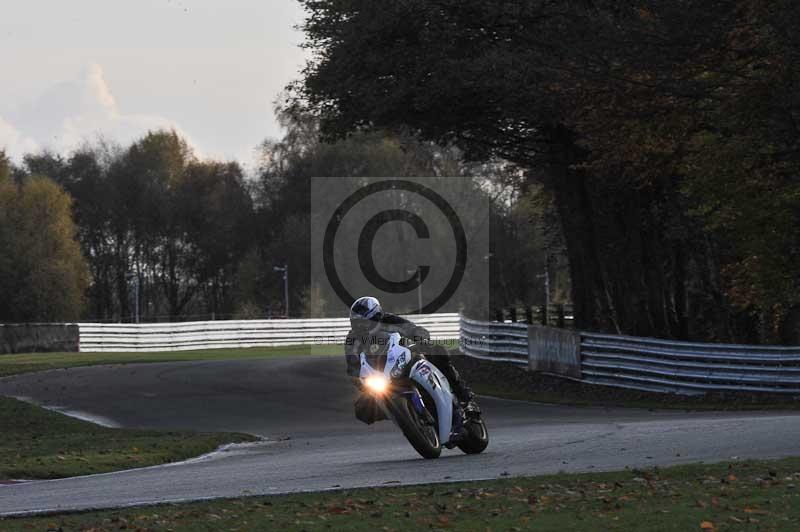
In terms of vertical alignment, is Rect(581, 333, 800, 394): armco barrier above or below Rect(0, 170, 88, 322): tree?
below

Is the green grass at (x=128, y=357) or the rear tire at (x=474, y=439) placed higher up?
the green grass at (x=128, y=357)

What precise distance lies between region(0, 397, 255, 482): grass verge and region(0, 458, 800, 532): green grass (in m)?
4.63

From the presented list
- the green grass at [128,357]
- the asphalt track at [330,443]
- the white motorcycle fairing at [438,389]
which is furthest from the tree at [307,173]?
the white motorcycle fairing at [438,389]

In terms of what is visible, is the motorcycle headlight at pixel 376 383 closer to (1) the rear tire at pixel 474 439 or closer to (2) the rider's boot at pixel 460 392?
(2) the rider's boot at pixel 460 392

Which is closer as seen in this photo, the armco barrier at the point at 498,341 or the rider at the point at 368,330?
the rider at the point at 368,330

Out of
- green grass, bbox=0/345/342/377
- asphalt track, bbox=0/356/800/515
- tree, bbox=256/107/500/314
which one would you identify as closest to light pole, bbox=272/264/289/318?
tree, bbox=256/107/500/314

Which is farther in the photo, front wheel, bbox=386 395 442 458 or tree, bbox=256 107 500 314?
tree, bbox=256 107 500 314

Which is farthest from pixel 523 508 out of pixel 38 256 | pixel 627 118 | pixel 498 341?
pixel 38 256

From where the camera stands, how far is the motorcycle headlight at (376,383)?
13.2 metres

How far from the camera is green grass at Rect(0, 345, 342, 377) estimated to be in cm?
3739

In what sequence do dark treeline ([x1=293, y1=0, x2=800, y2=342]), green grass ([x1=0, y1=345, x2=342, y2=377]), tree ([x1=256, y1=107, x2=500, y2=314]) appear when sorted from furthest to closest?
1. tree ([x1=256, y1=107, x2=500, y2=314])
2. green grass ([x1=0, y1=345, x2=342, y2=377])
3. dark treeline ([x1=293, y1=0, x2=800, y2=342])

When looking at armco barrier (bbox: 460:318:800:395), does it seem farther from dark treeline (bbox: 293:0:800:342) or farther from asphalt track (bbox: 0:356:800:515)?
asphalt track (bbox: 0:356:800:515)

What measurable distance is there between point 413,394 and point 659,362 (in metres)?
14.4

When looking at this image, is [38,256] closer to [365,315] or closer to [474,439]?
[474,439]
